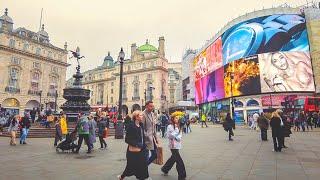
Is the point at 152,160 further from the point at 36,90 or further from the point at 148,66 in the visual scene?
the point at 148,66

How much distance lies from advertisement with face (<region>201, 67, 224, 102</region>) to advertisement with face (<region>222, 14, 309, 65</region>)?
4499 millimetres

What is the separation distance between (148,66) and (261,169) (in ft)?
215

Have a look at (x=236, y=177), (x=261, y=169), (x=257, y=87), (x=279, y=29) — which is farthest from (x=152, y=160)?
(x=279, y=29)

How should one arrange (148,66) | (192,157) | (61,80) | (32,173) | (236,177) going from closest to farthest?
(236,177) → (32,173) → (192,157) → (61,80) → (148,66)

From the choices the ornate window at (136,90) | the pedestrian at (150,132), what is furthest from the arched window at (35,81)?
the pedestrian at (150,132)

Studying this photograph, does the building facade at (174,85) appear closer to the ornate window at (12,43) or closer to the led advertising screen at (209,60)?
the led advertising screen at (209,60)

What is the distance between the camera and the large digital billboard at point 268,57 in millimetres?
47594

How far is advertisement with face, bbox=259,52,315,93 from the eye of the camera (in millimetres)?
47219

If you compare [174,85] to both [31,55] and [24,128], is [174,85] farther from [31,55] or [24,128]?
[24,128]

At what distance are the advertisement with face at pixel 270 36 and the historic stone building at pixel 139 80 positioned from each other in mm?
22508

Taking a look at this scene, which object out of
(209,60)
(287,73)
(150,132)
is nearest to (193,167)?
(150,132)

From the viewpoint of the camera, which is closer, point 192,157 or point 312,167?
point 312,167

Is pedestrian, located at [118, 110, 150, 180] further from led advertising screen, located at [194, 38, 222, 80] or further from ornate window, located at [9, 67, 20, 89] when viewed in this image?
ornate window, located at [9, 67, 20, 89]

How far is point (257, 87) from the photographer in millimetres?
48344
